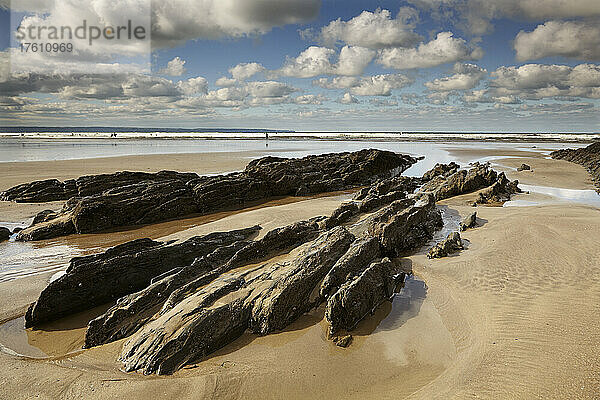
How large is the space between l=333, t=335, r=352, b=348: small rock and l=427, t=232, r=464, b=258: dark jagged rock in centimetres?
516

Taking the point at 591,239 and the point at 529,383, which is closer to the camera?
the point at 529,383

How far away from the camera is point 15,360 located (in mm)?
6012

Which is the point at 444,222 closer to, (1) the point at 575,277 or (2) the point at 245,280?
(1) the point at 575,277

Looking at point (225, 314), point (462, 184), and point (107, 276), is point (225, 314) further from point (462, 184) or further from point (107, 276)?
point (462, 184)

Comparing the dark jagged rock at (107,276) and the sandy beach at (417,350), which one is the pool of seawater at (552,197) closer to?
the sandy beach at (417,350)

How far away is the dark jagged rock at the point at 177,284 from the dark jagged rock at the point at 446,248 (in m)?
3.82

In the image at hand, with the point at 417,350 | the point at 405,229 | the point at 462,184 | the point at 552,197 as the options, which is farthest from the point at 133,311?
the point at 552,197

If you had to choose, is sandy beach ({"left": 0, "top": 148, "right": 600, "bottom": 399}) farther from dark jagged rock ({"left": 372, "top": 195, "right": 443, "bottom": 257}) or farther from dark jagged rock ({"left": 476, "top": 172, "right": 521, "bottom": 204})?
dark jagged rock ({"left": 476, "top": 172, "right": 521, "bottom": 204})

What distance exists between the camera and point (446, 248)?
10719mm

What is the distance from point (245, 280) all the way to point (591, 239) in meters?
11.7

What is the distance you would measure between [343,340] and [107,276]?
5737mm

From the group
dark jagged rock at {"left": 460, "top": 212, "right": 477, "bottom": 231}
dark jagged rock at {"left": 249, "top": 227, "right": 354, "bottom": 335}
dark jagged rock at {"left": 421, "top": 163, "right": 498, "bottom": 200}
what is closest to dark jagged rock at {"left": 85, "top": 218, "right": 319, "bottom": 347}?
dark jagged rock at {"left": 249, "top": 227, "right": 354, "bottom": 335}

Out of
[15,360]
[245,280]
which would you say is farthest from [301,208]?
[15,360]

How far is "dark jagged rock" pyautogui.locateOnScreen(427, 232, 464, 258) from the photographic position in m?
10.6
